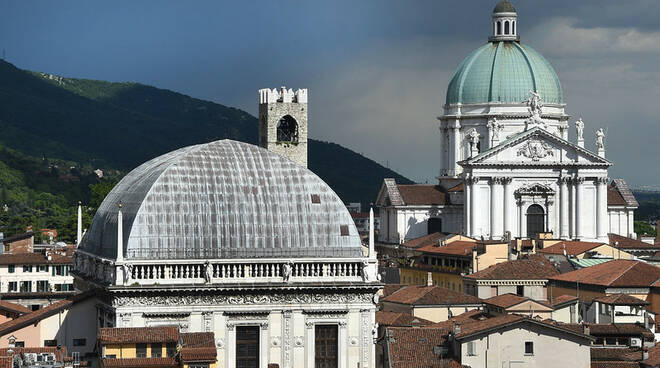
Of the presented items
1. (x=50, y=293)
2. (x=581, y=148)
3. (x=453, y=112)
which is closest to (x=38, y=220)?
(x=453, y=112)

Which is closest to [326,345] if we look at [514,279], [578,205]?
[514,279]

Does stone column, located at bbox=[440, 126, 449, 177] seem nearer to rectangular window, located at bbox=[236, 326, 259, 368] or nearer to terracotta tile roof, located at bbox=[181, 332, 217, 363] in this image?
rectangular window, located at bbox=[236, 326, 259, 368]

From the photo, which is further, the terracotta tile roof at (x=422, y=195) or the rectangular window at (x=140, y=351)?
the terracotta tile roof at (x=422, y=195)

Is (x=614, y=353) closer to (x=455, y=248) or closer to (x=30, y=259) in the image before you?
(x=30, y=259)

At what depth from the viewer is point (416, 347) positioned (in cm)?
6712

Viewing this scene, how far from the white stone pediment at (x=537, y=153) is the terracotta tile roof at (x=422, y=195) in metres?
9.08

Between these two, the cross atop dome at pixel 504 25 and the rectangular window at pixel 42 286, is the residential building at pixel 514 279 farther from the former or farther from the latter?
the cross atop dome at pixel 504 25

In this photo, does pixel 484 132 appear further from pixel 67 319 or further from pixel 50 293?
pixel 67 319

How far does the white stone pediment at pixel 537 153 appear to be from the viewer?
14850 cm

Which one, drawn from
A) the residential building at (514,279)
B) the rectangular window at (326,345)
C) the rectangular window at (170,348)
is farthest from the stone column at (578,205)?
the rectangular window at (170,348)

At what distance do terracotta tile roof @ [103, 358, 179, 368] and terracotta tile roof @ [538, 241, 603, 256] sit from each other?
2933 inches

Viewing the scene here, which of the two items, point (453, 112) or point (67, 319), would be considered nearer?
point (67, 319)

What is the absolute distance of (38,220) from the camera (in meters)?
176

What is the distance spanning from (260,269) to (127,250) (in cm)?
440
